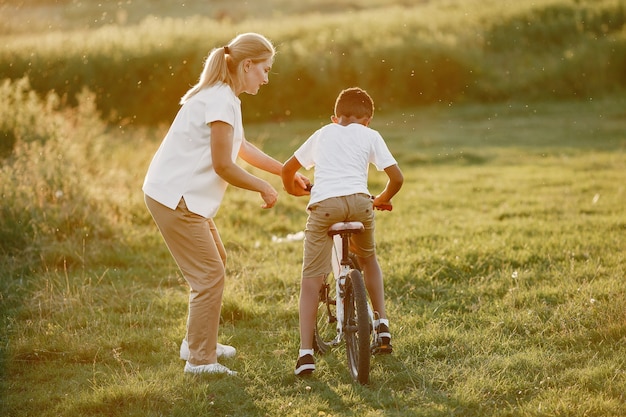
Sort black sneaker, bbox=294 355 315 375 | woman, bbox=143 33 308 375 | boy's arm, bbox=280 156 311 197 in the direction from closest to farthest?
woman, bbox=143 33 308 375
boy's arm, bbox=280 156 311 197
black sneaker, bbox=294 355 315 375

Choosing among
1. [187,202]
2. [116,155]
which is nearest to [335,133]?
[187,202]

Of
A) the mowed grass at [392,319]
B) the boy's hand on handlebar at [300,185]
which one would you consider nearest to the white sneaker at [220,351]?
the mowed grass at [392,319]

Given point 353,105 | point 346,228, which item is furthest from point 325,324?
point 353,105

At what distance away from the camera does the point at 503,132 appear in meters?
17.8

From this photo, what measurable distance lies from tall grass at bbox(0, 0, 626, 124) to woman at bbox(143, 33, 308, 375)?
15.7m

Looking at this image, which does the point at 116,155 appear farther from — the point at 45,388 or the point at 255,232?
the point at 45,388

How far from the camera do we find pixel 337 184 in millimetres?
4730

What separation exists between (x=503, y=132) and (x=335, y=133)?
13726 millimetres

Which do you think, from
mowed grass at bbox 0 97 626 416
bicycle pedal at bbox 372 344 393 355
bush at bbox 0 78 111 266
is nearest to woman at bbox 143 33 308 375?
mowed grass at bbox 0 97 626 416

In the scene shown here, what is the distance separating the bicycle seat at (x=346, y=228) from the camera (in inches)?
183

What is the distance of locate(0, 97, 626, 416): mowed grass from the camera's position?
15.2ft

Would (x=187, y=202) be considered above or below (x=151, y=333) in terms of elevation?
above

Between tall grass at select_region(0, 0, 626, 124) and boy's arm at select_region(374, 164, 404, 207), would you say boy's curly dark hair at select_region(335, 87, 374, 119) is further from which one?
tall grass at select_region(0, 0, 626, 124)

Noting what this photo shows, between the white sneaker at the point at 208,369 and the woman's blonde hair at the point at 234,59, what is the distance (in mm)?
1710
